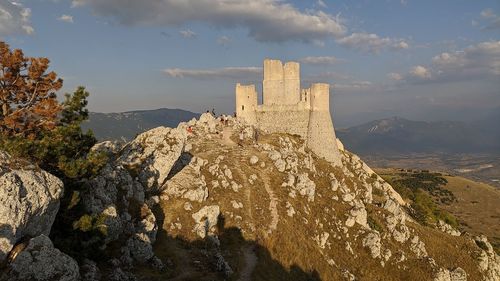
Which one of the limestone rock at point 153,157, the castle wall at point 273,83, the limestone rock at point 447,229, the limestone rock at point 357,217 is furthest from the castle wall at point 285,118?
the limestone rock at point 153,157

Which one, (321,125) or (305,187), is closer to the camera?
(305,187)

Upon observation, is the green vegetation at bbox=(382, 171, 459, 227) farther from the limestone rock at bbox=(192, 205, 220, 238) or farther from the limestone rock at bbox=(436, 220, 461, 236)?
the limestone rock at bbox=(192, 205, 220, 238)

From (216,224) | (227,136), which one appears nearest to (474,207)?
(227,136)

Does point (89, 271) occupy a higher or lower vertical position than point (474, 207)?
higher

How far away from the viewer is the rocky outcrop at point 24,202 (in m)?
20.6

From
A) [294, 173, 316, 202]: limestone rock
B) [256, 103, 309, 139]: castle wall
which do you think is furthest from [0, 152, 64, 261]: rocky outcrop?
[256, 103, 309, 139]: castle wall

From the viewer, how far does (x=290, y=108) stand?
85.4 meters

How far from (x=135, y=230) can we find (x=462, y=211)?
14973 cm

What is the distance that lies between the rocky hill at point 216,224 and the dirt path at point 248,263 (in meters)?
0.14

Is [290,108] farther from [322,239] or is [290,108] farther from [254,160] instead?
[322,239]

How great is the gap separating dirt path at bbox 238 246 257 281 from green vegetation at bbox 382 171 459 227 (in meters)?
61.2

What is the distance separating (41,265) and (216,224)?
22.2 m

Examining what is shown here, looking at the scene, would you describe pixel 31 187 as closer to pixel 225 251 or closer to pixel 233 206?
pixel 225 251

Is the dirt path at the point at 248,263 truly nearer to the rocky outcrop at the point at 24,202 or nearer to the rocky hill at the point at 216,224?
the rocky hill at the point at 216,224
